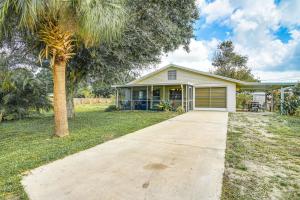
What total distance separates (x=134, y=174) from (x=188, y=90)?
47.6 ft

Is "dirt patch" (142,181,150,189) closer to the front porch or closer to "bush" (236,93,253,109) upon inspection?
the front porch

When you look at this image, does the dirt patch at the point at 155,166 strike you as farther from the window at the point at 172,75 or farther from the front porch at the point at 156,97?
the window at the point at 172,75

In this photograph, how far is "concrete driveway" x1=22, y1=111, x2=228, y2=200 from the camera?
2686 millimetres

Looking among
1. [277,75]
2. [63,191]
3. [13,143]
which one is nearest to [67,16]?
[13,143]

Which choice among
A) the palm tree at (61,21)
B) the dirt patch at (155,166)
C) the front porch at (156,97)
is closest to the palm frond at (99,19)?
the palm tree at (61,21)

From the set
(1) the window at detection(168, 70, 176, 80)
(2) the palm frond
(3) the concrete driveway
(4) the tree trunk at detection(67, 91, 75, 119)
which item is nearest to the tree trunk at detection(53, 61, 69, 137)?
(2) the palm frond

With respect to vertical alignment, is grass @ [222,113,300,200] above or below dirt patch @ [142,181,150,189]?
below

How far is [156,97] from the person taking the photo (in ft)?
63.5

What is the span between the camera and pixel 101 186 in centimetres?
289

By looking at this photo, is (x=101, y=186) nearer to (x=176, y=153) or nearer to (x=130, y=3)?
(x=176, y=153)

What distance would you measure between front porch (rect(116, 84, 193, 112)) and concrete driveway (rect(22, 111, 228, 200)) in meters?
11.8

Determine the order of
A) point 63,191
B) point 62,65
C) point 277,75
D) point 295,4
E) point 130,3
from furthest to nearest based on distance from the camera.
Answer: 1. point 277,75
2. point 295,4
3. point 130,3
4. point 62,65
5. point 63,191

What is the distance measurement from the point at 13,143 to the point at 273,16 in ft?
56.5

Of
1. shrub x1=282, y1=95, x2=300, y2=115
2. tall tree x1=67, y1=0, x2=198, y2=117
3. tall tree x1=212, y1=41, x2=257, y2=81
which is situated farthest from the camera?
tall tree x1=212, y1=41, x2=257, y2=81
